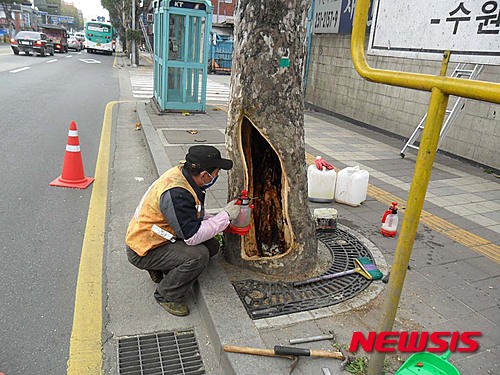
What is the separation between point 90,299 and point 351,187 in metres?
3.33

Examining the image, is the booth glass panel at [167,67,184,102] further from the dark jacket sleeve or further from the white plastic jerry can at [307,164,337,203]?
the dark jacket sleeve

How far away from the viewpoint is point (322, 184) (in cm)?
536

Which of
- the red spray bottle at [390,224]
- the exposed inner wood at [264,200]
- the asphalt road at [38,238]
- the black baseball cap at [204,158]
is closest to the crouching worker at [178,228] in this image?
the black baseball cap at [204,158]

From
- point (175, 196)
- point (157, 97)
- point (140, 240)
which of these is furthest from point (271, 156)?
point (157, 97)

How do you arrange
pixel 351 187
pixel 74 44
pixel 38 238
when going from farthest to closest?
pixel 74 44, pixel 351 187, pixel 38 238

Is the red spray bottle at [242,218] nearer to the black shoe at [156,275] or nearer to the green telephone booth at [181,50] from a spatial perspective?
the black shoe at [156,275]

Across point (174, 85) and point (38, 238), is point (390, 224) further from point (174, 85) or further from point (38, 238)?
point (174, 85)

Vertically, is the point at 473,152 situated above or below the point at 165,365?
above

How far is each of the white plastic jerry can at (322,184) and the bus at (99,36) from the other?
38.0 meters

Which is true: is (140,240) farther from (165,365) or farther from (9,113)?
(9,113)

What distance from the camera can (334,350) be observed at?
2.74 m

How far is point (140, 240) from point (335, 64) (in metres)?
10.3

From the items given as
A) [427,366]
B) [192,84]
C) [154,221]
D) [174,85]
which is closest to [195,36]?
[192,84]

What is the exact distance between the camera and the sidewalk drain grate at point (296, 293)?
3.13 m
